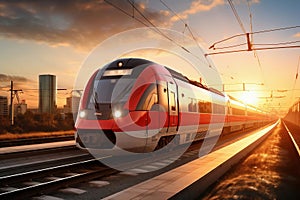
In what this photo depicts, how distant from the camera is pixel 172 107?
1325 centimetres

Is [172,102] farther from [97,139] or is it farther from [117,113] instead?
[97,139]

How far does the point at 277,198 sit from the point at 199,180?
1814 mm

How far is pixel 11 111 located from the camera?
38844 millimetres

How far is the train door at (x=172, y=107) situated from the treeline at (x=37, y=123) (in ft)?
89.4

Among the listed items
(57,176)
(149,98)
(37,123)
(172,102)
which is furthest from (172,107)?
(37,123)

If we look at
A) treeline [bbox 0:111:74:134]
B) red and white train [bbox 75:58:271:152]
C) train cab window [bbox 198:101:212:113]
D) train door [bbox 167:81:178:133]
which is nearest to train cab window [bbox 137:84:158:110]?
red and white train [bbox 75:58:271:152]

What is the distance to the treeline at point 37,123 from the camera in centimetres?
3936

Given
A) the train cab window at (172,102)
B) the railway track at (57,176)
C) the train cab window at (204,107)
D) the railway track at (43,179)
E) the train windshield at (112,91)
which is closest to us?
the railway track at (43,179)

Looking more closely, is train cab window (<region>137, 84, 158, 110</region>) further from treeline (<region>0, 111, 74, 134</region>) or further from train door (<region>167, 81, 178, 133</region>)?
treeline (<region>0, 111, 74, 134</region>)

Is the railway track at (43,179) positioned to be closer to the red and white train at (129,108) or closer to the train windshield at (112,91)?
the red and white train at (129,108)

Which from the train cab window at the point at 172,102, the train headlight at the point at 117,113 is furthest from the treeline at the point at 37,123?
the train headlight at the point at 117,113

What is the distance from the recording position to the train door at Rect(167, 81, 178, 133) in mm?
13031

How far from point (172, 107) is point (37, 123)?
122 ft

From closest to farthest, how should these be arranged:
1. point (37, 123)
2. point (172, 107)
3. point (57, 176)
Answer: point (57, 176), point (172, 107), point (37, 123)
